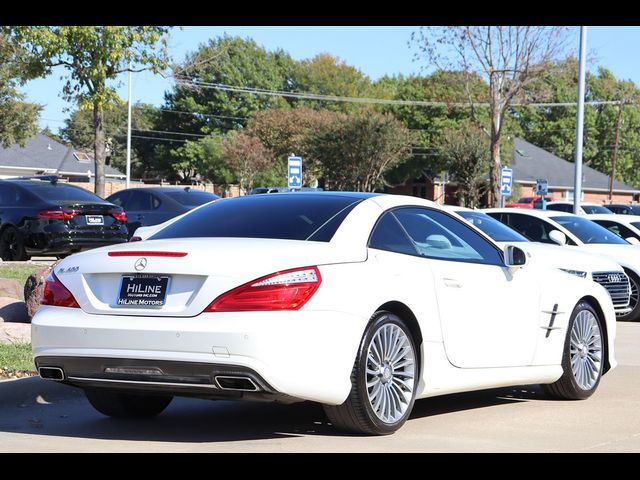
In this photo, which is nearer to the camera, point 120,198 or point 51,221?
point 51,221

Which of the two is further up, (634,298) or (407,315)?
(407,315)

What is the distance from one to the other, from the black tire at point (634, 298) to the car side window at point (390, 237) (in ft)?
32.4

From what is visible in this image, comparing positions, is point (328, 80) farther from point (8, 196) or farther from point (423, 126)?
point (8, 196)

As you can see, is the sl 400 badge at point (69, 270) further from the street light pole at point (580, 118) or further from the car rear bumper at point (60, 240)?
the street light pole at point (580, 118)

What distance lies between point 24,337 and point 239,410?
3.23 metres

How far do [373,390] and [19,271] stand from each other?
36.0 feet

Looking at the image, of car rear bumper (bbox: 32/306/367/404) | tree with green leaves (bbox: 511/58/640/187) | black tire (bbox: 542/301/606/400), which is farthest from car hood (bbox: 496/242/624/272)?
tree with green leaves (bbox: 511/58/640/187)

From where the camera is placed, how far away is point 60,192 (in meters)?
20.5

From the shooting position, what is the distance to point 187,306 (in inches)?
255

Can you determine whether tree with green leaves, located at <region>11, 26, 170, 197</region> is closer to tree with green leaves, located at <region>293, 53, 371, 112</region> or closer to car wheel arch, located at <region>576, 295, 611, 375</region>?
car wheel arch, located at <region>576, 295, 611, 375</region>

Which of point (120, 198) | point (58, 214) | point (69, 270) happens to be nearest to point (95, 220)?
point (58, 214)

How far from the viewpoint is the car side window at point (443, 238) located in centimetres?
770

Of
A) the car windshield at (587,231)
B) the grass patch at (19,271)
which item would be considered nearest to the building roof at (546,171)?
the car windshield at (587,231)
